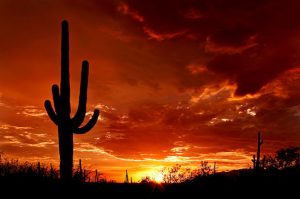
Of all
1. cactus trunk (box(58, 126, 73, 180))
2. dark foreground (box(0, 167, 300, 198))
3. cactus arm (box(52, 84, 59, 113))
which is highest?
cactus arm (box(52, 84, 59, 113))

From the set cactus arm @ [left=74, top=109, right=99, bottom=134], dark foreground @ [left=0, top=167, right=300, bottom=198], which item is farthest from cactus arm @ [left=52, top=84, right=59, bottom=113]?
dark foreground @ [left=0, top=167, right=300, bottom=198]

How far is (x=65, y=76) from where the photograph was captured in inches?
439

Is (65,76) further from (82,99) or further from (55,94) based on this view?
(82,99)

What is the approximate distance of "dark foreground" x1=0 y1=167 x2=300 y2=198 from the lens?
1348 centimetres

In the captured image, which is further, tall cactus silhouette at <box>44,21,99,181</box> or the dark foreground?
the dark foreground

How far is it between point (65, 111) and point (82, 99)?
0.66 metres

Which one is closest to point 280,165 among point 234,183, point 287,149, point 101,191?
point 287,149

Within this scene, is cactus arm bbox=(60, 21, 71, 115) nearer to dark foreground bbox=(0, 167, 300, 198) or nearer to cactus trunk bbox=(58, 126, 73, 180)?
cactus trunk bbox=(58, 126, 73, 180)

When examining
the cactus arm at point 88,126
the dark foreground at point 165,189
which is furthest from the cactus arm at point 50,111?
the dark foreground at point 165,189

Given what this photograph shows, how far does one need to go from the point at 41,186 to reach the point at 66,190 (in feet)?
12.0

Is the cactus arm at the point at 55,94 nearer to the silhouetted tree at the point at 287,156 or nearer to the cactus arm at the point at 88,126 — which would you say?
the cactus arm at the point at 88,126

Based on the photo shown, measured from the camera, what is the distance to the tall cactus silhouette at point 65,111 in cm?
1090

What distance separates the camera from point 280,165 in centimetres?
3869

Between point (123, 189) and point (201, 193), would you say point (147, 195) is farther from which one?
point (201, 193)
